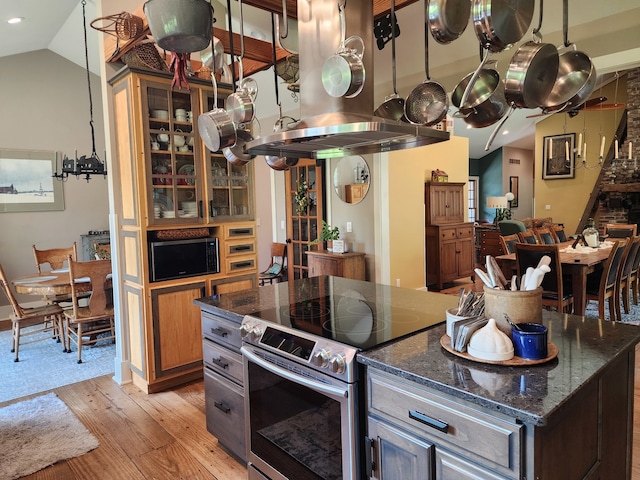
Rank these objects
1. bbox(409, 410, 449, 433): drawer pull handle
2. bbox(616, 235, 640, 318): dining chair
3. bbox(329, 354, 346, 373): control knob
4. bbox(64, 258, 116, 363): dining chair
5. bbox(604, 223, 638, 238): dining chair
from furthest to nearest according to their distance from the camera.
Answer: bbox(604, 223, 638, 238): dining chair
bbox(616, 235, 640, 318): dining chair
bbox(64, 258, 116, 363): dining chair
bbox(329, 354, 346, 373): control knob
bbox(409, 410, 449, 433): drawer pull handle

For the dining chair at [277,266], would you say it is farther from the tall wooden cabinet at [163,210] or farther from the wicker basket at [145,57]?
the wicker basket at [145,57]

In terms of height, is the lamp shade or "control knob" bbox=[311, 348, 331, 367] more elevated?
the lamp shade

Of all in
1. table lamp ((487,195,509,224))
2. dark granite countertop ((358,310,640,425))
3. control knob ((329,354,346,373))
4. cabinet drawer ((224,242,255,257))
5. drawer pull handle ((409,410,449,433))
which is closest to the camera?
dark granite countertop ((358,310,640,425))

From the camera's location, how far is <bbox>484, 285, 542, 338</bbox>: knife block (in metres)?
1.34

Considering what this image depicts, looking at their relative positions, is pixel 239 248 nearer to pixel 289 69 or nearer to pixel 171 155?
pixel 171 155

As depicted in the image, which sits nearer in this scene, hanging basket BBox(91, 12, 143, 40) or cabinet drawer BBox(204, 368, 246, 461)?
→ cabinet drawer BBox(204, 368, 246, 461)

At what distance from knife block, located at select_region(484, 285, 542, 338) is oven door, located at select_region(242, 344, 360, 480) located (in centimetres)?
54

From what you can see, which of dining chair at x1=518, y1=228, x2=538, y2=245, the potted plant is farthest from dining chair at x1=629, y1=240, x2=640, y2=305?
the potted plant

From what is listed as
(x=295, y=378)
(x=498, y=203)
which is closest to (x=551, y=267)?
(x=295, y=378)

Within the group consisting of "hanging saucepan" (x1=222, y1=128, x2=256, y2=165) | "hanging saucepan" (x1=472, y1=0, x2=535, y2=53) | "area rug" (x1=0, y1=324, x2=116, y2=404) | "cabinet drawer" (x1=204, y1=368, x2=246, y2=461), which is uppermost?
"hanging saucepan" (x1=472, y1=0, x2=535, y2=53)

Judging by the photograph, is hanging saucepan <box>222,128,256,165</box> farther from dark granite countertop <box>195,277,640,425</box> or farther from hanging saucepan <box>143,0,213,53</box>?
dark granite countertop <box>195,277,640,425</box>

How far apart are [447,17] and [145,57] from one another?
2.26 meters

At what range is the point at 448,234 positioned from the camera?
6527 mm

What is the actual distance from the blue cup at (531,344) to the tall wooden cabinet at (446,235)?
516 cm
